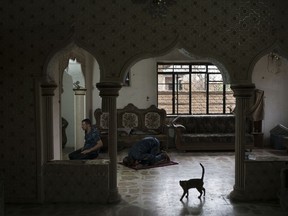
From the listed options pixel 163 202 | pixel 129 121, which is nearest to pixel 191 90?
pixel 129 121

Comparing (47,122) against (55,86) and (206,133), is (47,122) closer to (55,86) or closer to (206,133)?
(55,86)

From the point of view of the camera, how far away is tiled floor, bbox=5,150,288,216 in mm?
5762

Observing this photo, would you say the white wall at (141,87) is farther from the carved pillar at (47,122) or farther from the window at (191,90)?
the carved pillar at (47,122)

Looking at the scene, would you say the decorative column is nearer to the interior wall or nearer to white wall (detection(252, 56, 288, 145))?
the interior wall

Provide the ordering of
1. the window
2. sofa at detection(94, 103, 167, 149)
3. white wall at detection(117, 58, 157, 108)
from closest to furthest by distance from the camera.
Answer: sofa at detection(94, 103, 167, 149) → white wall at detection(117, 58, 157, 108) → the window

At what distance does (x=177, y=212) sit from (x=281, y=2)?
4.08 metres

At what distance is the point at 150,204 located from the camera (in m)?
6.25

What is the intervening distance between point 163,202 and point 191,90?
754 cm

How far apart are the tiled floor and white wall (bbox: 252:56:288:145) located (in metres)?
4.78

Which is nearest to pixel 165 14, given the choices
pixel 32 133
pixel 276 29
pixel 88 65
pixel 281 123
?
pixel 276 29

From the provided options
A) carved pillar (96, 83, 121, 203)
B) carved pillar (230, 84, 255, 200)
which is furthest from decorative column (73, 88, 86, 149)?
carved pillar (230, 84, 255, 200)

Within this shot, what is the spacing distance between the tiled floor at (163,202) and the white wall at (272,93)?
4779 millimetres

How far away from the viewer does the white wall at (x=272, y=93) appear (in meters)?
13.0

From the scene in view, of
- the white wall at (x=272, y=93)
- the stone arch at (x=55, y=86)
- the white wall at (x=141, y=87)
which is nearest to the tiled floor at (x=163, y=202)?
the stone arch at (x=55, y=86)
